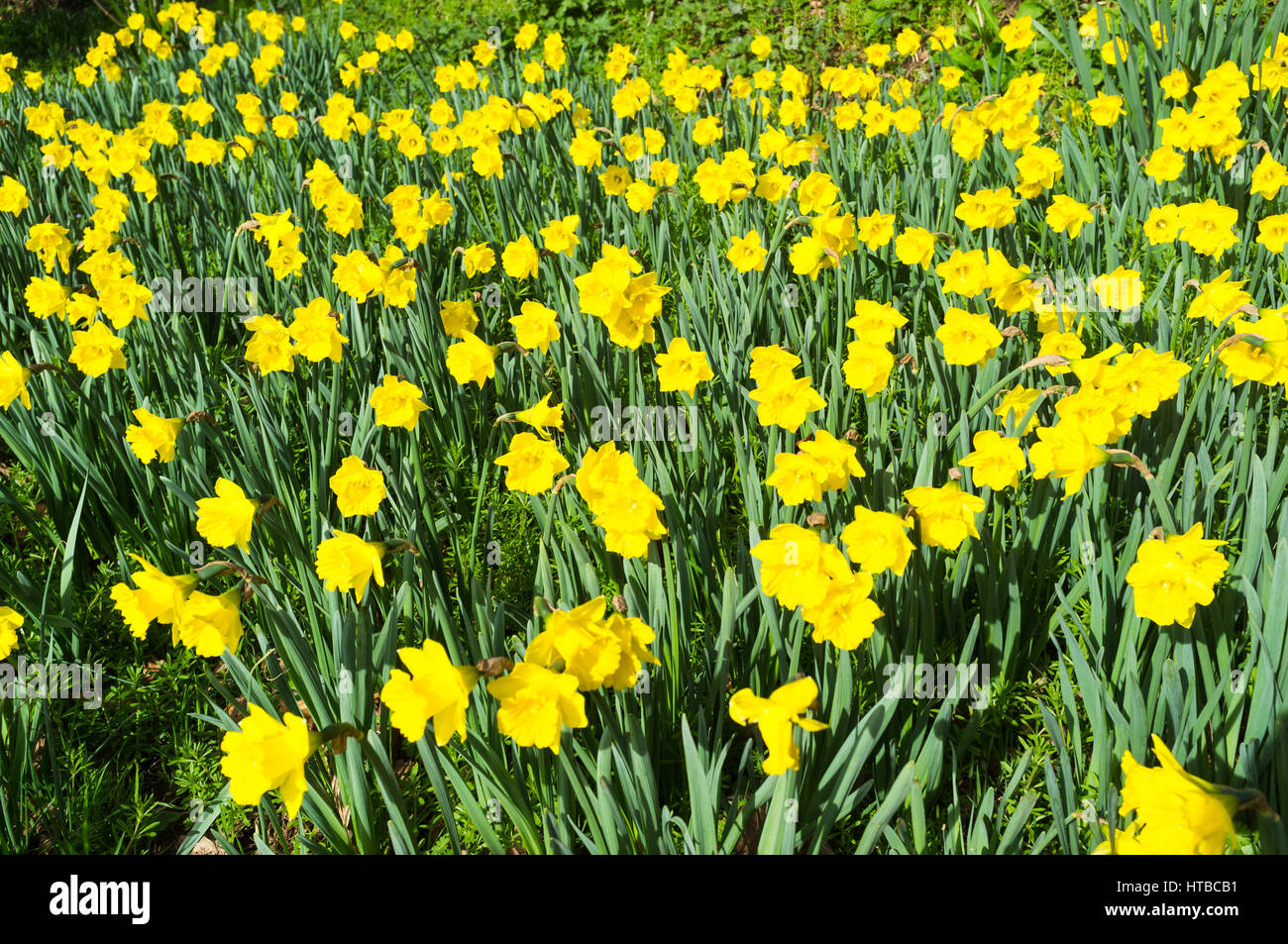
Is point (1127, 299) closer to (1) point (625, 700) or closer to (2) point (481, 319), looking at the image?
(1) point (625, 700)

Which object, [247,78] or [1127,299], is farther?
[247,78]

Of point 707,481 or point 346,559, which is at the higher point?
point 707,481

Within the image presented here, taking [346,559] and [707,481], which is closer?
[346,559]

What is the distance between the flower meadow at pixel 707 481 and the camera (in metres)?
1.55

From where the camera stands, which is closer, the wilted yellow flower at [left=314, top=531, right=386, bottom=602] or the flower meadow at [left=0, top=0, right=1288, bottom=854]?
the flower meadow at [left=0, top=0, right=1288, bottom=854]

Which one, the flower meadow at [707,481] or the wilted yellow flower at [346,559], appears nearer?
the flower meadow at [707,481]

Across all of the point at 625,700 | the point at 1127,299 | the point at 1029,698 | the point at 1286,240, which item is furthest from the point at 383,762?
the point at 1286,240

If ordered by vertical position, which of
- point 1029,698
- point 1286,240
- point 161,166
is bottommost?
point 1029,698

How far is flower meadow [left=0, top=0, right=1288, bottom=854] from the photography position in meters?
1.55

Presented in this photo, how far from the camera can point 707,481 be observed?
2.24 meters

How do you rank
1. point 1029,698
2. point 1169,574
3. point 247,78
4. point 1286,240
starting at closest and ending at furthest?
1. point 1169,574
2. point 1029,698
3. point 1286,240
4. point 247,78

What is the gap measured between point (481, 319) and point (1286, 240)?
2.65 m

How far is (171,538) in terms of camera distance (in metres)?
2.59

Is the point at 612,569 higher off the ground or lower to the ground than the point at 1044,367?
lower
